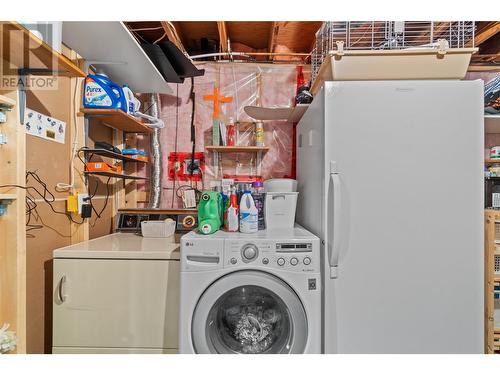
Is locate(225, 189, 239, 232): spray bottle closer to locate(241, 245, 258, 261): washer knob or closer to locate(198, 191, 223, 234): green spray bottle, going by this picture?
locate(198, 191, 223, 234): green spray bottle

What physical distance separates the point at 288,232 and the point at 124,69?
1.69 meters

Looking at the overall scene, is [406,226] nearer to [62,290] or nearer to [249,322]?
[249,322]

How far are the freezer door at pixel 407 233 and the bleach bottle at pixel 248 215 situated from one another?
456 mm

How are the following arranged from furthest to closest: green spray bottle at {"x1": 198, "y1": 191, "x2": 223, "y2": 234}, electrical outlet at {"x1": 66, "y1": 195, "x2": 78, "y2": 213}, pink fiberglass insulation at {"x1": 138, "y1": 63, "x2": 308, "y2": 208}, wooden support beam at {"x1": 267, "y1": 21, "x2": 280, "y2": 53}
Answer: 1. pink fiberglass insulation at {"x1": 138, "y1": 63, "x2": 308, "y2": 208}
2. wooden support beam at {"x1": 267, "y1": 21, "x2": 280, "y2": 53}
3. electrical outlet at {"x1": 66, "y1": 195, "x2": 78, "y2": 213}
4. green spray bottle at {"x1": 198, "y1": 191, "x2": 223, "y2": 234}

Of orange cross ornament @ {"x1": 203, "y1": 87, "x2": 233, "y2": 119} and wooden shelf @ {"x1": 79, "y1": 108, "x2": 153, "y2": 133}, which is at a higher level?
orange cross ornament @ {"x1": 203, "y1": 87, "x2": 233, "y2": 119}

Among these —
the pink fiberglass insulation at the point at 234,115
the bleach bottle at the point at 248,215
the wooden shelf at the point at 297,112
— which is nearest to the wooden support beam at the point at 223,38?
the pink fiberglass insulation at the point at 234,115

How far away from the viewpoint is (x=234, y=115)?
2549 mm

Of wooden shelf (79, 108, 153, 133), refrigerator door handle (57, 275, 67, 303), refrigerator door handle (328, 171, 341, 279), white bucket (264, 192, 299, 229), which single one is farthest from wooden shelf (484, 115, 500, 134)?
refrigerator door handle (57, 275, 67, 303)

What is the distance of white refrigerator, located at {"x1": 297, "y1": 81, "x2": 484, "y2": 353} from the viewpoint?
1406 millimetres

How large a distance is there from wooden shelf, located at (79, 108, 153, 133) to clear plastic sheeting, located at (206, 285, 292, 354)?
4.68 ft

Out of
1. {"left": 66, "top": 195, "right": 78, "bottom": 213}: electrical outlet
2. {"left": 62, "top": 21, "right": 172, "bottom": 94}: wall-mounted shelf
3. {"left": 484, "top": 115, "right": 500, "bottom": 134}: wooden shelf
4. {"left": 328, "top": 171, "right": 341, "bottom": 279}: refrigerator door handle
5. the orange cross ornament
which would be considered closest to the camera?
{"left": 328, "top": 171, "right": 341, "bottom": 279}: refrigerator door handle

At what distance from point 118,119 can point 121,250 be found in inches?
40.2

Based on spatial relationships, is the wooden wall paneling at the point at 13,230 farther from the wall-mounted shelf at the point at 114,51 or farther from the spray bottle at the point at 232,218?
the spray bottle at the point at 232,218

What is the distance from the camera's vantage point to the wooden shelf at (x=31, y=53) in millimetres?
1105
